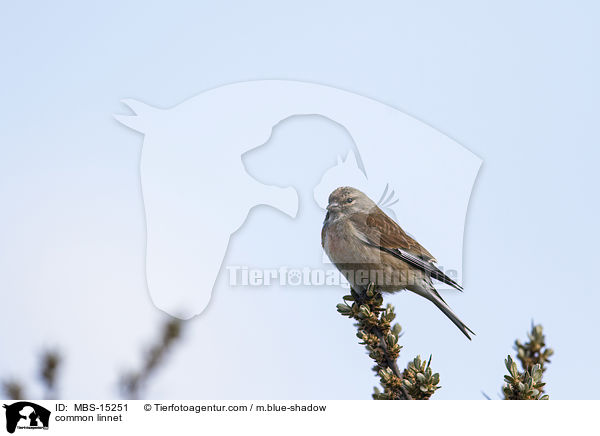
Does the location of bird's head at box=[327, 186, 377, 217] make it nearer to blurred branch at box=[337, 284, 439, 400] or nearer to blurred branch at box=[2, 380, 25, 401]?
blurred branch at box=[337, 284, 439, 400]

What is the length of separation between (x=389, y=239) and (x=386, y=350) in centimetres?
222

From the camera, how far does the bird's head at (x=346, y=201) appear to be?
611 cm

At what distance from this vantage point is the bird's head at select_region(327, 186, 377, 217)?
6113 millimetres

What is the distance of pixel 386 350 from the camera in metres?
4.06

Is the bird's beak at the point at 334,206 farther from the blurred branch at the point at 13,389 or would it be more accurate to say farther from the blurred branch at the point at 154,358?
the blurred branch at the point at 13,389

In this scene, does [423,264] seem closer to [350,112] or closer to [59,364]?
[350,112]

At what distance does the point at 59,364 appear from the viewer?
3.48m

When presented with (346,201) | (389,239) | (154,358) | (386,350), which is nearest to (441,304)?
(389,239)
